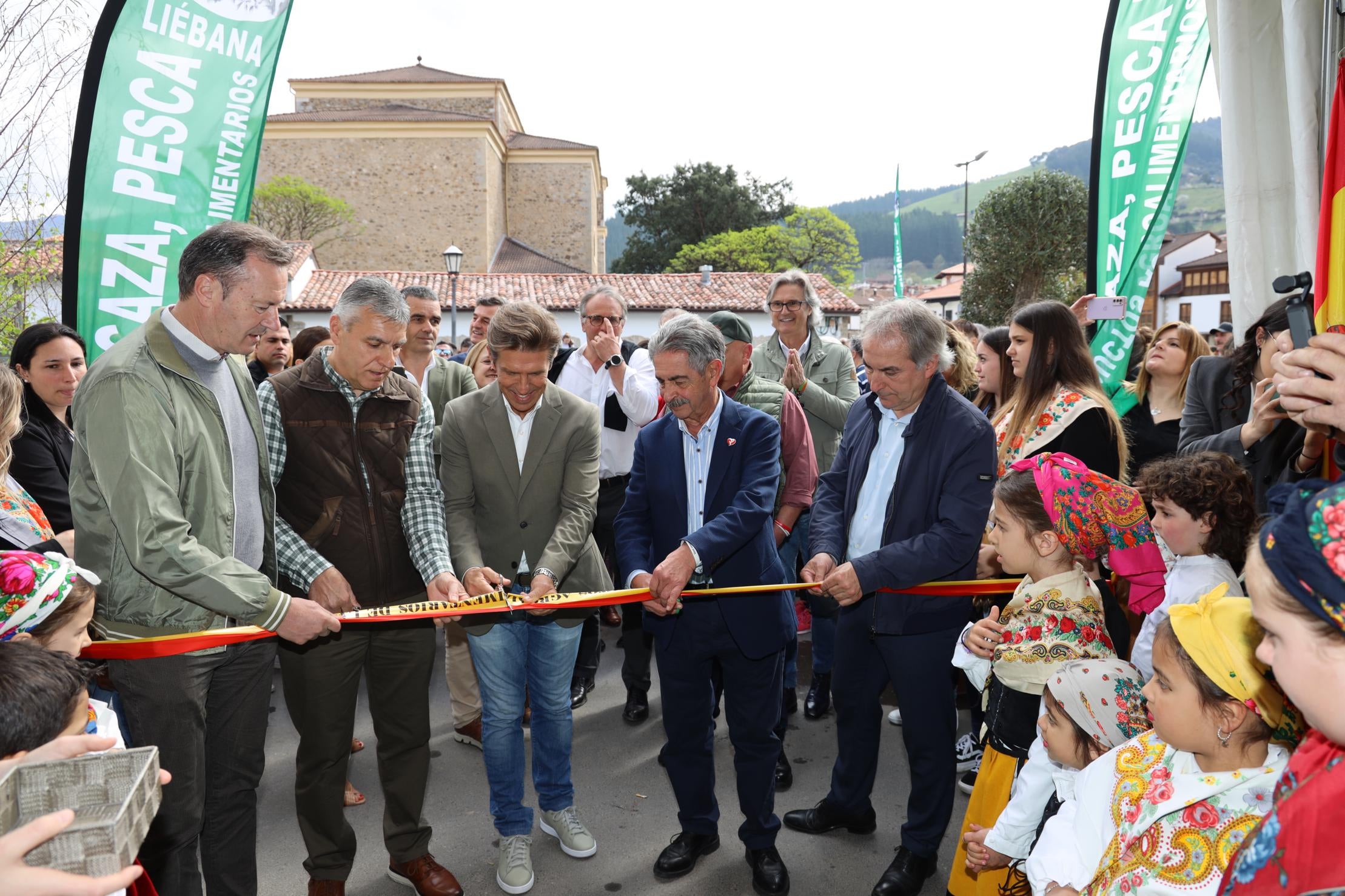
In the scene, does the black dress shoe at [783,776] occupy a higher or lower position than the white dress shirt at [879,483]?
lower

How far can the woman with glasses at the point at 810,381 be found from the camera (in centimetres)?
556

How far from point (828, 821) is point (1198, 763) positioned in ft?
7.62

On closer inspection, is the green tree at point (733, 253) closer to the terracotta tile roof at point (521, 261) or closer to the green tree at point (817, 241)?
the green tree at point (817, 241)

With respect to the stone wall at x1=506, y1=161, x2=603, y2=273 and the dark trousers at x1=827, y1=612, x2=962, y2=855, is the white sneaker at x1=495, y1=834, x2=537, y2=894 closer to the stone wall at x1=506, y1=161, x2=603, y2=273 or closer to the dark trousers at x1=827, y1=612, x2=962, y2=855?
the dark trousers at x1=827, y1=612, x2=962, y2=855

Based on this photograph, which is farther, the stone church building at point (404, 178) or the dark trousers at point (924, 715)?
the stone church building at point (404, 178)

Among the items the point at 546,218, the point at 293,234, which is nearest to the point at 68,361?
the point at 293,234

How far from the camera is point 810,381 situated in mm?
5887

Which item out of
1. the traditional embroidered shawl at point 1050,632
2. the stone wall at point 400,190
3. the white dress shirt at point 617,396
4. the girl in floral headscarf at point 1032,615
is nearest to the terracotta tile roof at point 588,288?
the stone wall at point 400,190

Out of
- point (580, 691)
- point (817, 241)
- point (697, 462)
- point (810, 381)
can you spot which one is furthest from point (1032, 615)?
point (817, 241)

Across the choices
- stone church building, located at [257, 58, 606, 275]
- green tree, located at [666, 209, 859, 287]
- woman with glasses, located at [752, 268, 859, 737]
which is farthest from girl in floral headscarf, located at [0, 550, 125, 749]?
green tree, located at [666, 209, 859, 287]

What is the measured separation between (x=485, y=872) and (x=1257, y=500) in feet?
12.3

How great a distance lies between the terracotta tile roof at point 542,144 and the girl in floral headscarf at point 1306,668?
5515 cm

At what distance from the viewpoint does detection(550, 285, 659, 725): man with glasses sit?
5465 mm

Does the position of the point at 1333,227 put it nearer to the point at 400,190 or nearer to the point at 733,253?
the point at 400,190
